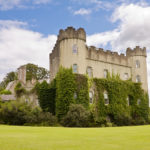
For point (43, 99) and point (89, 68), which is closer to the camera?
point (43, 99)

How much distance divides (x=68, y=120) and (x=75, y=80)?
19.1 feet

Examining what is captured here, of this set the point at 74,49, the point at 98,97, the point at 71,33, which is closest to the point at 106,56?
the point at 74,49

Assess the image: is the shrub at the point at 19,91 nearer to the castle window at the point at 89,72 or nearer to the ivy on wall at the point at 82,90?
the ivy on wall at the point at 82,90

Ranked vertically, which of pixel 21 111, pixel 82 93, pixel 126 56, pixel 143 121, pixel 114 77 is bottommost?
pixel 143 121

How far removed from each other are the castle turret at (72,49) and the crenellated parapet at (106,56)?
218cm

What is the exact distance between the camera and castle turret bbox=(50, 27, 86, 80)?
32.8 m

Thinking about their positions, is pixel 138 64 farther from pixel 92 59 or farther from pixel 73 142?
pixel 73 142

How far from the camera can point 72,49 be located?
33.2 meters

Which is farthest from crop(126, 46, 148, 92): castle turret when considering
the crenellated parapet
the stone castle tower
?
the crenellated parapet

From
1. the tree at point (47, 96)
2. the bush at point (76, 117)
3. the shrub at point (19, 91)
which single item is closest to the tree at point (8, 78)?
the shrub at point (19, 91)

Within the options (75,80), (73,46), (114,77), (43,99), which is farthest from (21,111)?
(114,77)

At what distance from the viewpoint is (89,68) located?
116ft

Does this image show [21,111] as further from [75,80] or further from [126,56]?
[126,56]

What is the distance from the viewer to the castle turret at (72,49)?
32.8 meters
